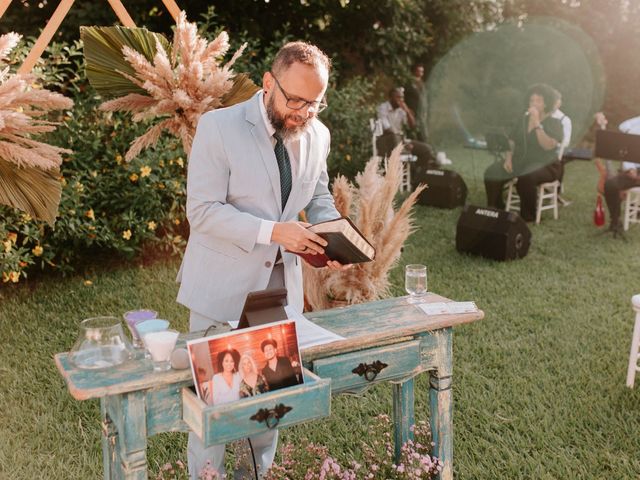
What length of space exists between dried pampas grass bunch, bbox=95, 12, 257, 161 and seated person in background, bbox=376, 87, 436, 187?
Answer: 231 inches

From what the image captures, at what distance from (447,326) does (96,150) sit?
4.56 meters

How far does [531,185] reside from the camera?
9531 millimetres

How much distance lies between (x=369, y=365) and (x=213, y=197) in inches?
34.5

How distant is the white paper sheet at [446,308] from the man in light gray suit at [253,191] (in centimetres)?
49

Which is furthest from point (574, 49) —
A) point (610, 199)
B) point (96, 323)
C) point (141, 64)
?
point (96, 323)

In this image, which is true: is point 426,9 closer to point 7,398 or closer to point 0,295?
point 0,295

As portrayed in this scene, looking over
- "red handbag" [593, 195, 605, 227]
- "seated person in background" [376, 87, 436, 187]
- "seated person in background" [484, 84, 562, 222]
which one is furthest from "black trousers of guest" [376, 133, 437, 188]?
"red handbag" [593, 195, 605, 227]

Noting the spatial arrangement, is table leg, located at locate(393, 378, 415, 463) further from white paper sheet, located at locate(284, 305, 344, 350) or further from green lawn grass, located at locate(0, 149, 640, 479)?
white paper sheet, located at locate(284, 305, 344, 350)

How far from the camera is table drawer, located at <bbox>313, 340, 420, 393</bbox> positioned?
8.75ft

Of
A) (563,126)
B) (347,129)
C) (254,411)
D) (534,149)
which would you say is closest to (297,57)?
(254,411)

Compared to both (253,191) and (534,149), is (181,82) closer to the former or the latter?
(253,191)

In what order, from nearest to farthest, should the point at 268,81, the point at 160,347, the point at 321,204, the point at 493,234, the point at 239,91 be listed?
the point at 160,347
the point at 268,81
the point at 321,204
the point at 239,91
the point at 493,234

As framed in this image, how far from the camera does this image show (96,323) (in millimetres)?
2404

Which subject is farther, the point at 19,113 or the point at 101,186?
the point at 101,186
